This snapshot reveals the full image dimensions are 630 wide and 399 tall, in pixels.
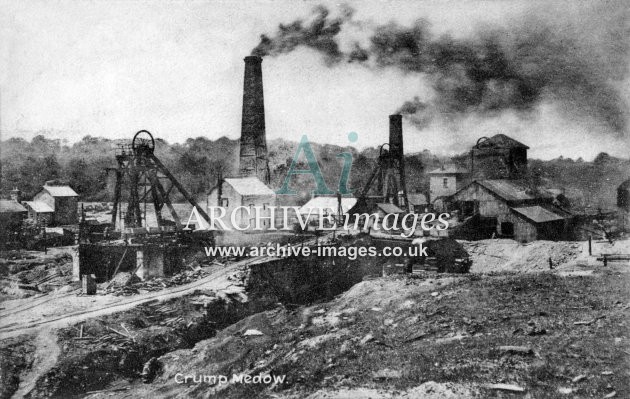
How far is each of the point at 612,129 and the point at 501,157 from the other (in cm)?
265

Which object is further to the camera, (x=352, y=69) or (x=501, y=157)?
(x=501, y=157)

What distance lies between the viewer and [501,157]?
9.34 meters

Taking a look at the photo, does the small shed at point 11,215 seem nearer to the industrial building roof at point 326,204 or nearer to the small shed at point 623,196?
the industrial building roof at point 326,204

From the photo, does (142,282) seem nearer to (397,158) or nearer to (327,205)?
(327,205)

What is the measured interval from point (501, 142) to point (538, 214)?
3366 millimetres

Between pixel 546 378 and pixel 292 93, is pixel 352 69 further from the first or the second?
pixel 546 378

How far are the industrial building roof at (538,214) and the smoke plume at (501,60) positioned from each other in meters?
3.66

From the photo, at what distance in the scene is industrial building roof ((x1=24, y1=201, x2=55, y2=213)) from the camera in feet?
72.2

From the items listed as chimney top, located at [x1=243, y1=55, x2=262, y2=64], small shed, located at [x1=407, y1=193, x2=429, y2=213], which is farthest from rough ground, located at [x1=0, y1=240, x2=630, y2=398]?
chimney top, located at [x1=243, y1=55, x2=262, y2=64]

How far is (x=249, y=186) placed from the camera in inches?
591

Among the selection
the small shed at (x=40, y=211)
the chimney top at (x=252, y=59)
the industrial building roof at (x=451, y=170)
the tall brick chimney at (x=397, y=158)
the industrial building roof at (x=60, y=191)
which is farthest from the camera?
the industrial building roof at (x=60, y=191)

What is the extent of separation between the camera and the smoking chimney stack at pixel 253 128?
8672 mm

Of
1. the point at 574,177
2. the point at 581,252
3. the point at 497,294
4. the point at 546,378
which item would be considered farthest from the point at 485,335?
the point at 581,252

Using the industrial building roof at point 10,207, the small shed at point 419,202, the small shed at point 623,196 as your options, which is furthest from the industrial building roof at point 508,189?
the industrial building roof at point 10,207
